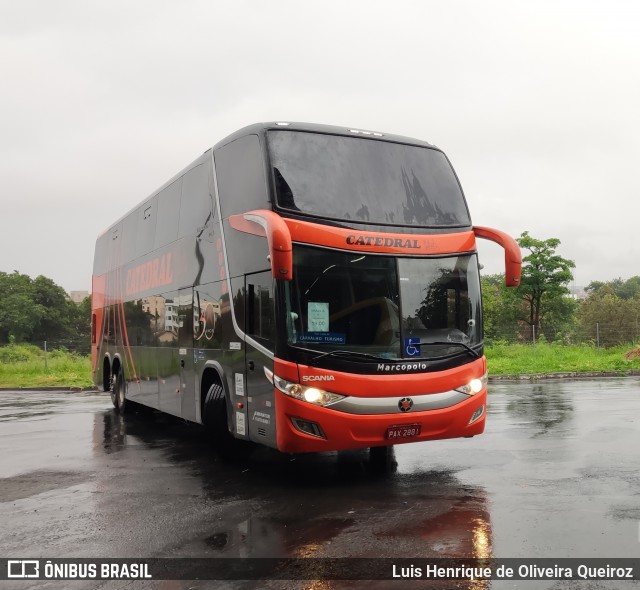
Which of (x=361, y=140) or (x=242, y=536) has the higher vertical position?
(x=361, y=140)

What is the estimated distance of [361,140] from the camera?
8.93m

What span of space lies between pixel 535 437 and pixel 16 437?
29.8 ft

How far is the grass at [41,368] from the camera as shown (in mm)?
28547

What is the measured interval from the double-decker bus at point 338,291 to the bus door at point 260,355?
24mm

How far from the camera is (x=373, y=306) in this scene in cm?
795

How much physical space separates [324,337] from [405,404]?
3.80 ft

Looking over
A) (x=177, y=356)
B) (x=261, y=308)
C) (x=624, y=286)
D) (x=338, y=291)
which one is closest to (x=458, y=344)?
(x=338, y=291)

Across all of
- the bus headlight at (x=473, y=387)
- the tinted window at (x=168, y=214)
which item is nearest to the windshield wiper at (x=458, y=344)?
the bus headlight at (x=473, y=387)

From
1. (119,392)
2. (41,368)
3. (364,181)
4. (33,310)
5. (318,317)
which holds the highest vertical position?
(33,310)

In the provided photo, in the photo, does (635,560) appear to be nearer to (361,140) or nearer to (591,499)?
(591,499)

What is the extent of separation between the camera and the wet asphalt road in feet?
18.8

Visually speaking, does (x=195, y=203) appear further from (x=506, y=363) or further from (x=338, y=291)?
(x=506, y=363)

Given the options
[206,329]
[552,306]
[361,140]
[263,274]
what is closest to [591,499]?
[263,274]

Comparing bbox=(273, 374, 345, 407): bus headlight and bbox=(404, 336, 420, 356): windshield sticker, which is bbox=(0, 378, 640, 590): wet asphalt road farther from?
bbox=(404, 336, 420, 356): windshield sticker
